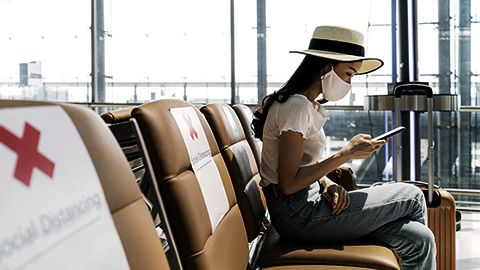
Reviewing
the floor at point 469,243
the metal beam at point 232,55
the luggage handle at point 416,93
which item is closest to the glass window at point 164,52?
the metal beam at point 232,55

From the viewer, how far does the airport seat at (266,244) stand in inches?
63.3

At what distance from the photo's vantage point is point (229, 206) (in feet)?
4.90

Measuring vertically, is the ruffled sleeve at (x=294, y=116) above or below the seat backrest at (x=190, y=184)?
above

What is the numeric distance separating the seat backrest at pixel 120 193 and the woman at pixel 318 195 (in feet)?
3.40

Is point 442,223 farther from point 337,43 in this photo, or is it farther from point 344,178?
point 337,43

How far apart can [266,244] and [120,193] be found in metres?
1.18

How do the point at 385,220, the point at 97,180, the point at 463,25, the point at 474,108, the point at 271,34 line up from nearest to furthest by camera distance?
1. the point at 97,180
2. the point at 385,220
3. the point at 474,108
4. the point at 463,25
5. the point at 271,34

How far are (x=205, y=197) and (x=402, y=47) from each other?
356 cm

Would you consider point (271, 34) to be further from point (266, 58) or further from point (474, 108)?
point (474, 108)

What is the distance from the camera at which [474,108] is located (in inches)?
171

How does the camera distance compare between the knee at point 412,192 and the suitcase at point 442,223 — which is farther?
the suitcase at point 442,223

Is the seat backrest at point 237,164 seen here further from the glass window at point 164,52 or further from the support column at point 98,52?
the support column at point 98,52

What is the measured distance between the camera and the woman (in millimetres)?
1730

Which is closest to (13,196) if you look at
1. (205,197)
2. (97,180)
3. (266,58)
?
(97,180)
